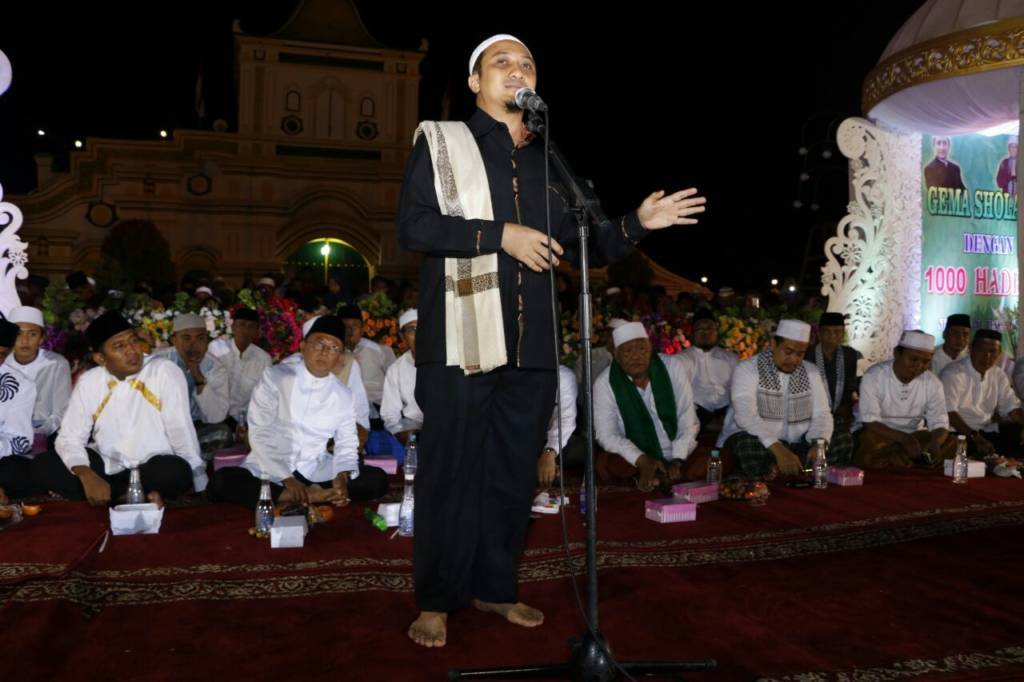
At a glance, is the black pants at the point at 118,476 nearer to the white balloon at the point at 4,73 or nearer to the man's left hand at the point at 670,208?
the white balloon at the point at 4,73

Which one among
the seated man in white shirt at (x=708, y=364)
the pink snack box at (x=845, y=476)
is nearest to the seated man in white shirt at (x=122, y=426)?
the pink snack box at (x=845, y=476)

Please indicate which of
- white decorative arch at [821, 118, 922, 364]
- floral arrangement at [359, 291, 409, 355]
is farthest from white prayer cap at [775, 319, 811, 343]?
floral arrangement at [359, 291, 409, 355]

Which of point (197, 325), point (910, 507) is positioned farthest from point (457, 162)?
point (197, 325)

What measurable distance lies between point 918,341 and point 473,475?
4.39 m

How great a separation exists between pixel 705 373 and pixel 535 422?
482 centimetres

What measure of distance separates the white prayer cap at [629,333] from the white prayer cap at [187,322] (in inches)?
105

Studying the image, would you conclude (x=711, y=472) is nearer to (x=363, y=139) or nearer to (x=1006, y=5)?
(x=1006, y=5)

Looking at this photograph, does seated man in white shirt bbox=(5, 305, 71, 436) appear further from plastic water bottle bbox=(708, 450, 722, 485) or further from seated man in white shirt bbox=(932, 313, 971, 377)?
seated man in white shirt bbox=(932, 313, 971, 377)

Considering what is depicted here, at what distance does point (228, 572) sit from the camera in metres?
3.27

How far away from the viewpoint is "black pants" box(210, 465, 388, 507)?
4355 mm

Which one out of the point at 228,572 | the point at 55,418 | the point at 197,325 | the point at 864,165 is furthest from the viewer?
the point at 864,165

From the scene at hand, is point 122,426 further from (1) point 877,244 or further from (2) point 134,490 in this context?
(1) point 877,244

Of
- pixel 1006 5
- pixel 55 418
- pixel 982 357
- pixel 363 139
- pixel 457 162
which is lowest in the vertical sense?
pixel 55 418

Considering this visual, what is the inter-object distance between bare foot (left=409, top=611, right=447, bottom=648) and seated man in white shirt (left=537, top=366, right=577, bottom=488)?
1.88 m
